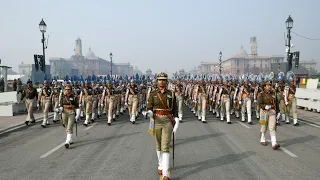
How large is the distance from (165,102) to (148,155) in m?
2.02

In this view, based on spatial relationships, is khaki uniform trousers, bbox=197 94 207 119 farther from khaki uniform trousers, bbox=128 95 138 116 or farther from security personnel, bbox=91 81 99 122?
security personnel, bbox=91 81 99 122

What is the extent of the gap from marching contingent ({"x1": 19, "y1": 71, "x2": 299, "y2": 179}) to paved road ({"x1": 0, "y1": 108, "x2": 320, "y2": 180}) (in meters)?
0.60

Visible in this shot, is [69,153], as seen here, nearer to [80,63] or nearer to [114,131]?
[114,131]

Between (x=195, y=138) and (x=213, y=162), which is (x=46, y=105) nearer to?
(x=195, y=138)

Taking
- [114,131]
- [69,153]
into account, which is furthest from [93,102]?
[69,153]

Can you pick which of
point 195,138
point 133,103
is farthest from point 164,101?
point 133,103

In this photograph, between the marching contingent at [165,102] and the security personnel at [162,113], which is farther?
the marching contingent at [165,102]

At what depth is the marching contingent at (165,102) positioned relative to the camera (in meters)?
6.06

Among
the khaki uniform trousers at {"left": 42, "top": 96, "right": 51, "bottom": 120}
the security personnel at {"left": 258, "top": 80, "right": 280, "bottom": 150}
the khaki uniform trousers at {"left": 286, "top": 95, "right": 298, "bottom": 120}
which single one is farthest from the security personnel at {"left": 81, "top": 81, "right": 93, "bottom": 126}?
the khaki uniform trousers at {"left": 286, "top": 95, "right": 298, "bottom": 120}

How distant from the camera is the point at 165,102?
605cm

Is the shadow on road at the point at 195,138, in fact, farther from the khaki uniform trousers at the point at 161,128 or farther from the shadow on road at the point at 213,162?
the khaki uniform trousers at the point at 161,128

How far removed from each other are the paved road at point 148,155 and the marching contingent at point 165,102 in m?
0.60

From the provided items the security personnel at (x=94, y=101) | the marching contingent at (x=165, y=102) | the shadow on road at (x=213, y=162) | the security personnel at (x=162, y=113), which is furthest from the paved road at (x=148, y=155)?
the security personnel at (x=94, y=101)

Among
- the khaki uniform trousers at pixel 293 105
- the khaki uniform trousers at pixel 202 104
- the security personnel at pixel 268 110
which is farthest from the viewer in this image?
the khaki uniform trousers at pixel 202 104
